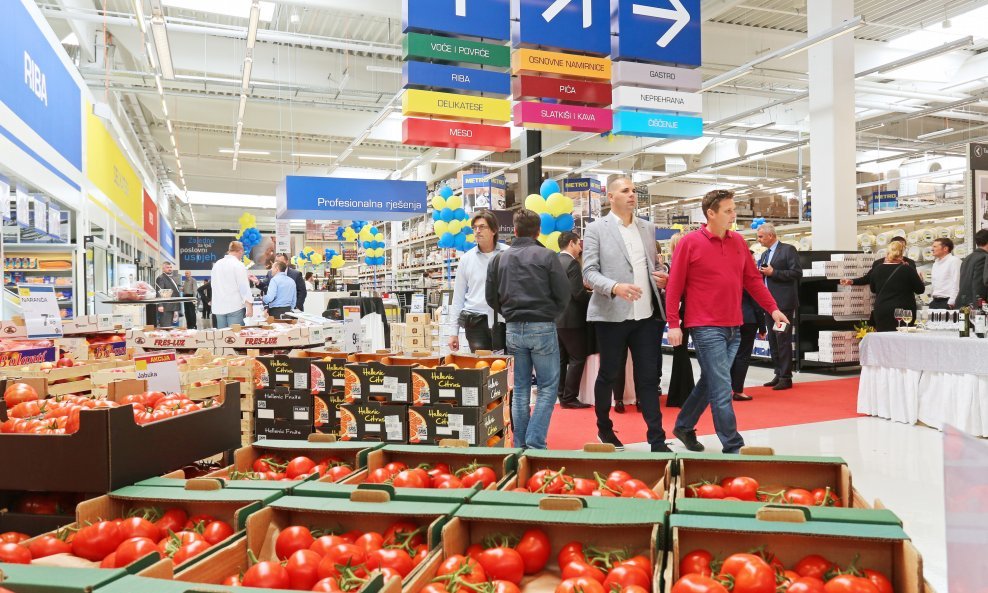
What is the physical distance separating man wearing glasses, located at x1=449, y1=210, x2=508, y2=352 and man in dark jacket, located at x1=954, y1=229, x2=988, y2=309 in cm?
522

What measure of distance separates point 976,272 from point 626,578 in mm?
7950

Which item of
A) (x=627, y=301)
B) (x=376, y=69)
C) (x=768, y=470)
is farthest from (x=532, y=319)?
(x=376, y=69)

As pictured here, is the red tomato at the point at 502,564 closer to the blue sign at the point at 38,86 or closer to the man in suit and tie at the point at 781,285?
the man in suit and tie at the point at 781,285

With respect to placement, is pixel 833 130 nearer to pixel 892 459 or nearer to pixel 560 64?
pixel 560 64

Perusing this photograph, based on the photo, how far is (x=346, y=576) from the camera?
1.29m

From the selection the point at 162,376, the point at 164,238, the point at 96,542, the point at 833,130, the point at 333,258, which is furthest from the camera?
the point at 164,238

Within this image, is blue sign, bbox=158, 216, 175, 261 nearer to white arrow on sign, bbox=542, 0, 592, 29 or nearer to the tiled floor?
white arrow on sign, bbox=542, 0, 592, 29

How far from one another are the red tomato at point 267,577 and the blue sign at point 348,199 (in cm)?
1149

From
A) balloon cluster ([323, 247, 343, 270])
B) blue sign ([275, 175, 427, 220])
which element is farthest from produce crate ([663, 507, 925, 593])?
balloon cluster ([323, 247, 343, 270])

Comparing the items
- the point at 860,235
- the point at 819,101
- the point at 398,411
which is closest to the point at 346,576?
the point at 398,411

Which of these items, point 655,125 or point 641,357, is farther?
point 655,125

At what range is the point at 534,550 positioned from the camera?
143cm

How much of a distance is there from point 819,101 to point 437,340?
589cm

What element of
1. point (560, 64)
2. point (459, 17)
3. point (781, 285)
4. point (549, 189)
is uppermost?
point (459, 17)
